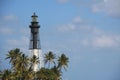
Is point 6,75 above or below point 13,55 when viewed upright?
below

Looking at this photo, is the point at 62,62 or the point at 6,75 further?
the point at 62,62

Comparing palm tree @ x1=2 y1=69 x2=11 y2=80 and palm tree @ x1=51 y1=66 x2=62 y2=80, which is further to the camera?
palm tree @ x1=51 y1=66 x2=62 y2=80

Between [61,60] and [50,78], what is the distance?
46.4 ft

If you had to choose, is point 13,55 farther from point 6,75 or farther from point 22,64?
point 6,75

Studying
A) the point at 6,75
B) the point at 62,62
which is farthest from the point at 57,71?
the point at 6,75

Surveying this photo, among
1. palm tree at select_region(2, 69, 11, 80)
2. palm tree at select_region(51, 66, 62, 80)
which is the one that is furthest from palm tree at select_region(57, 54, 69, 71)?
palm tree at select_region(2, 69, 11, 80)

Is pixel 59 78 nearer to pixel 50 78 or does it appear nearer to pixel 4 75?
pixel 50 78

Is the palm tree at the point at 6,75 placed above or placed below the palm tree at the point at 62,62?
below

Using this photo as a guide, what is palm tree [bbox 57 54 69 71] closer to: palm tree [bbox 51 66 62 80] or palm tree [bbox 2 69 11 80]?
palm tree [bbox 51 66 62 80]

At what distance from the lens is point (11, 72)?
15125 centimetres

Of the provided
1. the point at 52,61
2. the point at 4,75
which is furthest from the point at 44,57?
the point at 4,75

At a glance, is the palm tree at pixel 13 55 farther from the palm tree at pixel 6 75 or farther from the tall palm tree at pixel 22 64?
the palm tree at pixel 6 75

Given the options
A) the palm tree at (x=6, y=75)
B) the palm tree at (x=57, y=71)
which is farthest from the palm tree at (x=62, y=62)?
the palm tree at (x=6, y=75)

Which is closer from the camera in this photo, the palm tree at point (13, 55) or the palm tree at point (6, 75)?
the palm tree at point (6, 75)
